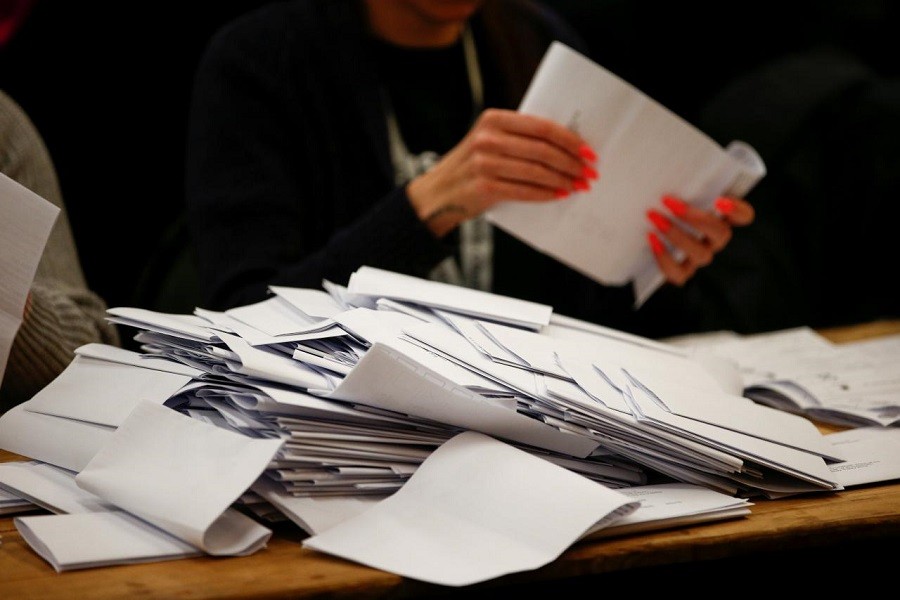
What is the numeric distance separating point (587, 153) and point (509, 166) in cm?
9

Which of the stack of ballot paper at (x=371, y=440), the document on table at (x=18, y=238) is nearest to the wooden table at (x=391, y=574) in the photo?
the stack of ballot paper at (x=371, y=440)

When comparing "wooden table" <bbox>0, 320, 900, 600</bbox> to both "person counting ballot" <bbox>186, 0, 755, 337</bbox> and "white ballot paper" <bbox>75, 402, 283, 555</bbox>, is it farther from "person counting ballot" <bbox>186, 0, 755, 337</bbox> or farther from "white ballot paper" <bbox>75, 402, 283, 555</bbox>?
"person counting ballot" <bbox>186, 0, 755, 337</bbox>

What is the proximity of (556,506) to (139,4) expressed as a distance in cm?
147

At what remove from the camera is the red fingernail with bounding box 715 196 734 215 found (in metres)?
1.14

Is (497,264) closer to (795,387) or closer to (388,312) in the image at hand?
(795,387)

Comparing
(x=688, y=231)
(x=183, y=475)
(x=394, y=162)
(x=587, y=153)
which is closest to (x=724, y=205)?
(x=688, y=231)

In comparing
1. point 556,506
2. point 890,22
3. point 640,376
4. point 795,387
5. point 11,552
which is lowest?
point 11,552

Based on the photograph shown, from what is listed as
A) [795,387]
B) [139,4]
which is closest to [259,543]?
[795,387]

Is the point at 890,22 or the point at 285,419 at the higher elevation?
the point at 890,22

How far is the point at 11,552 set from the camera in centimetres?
61

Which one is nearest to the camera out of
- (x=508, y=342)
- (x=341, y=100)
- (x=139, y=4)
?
(x=508, y=342)

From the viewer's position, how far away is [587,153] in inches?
41.6

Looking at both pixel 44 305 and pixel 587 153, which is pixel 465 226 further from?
pixel 44 305

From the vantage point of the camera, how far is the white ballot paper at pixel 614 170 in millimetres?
1011
